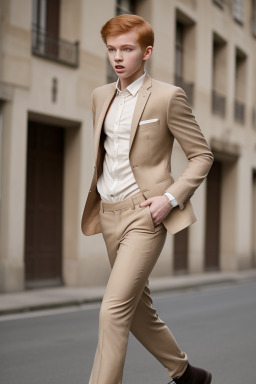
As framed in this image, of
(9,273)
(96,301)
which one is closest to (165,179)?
(96,301)

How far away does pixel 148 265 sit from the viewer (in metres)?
3.47

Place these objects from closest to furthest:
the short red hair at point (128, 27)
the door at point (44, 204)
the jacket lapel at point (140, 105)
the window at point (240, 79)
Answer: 1. the short red hair at point (128, 27)
2. the jacket lapel at point (140, 105)
3. the door at point (44, 204)
4. the window at point (240, 79)

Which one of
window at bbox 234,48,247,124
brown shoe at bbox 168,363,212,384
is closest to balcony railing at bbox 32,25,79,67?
brown shoe at bbox 168,363,212,384

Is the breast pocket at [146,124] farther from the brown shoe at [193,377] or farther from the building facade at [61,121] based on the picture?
the building facade at [61,121]

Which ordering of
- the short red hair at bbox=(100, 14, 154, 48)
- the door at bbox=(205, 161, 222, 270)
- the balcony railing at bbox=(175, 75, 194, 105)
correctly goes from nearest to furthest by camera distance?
1. the short red hair at bbox=(100, 14, 154, 48)
2. the balcony railing at bbox=(175, 75, 194, 105)
3. the door at bbox=(205, 161, 222, 270)

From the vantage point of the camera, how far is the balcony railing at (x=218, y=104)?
21453mm

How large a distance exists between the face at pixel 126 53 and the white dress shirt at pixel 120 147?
14 cm

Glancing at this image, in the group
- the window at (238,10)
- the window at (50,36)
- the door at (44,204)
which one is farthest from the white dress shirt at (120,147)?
the window at (238,10)

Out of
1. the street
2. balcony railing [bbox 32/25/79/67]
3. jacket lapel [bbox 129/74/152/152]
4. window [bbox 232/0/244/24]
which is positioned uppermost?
window [bbox 232/0/244/24]

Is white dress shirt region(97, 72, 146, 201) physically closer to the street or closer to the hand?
the hand

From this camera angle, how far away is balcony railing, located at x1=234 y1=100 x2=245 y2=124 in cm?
2345

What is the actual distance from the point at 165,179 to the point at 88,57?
11.4 metres

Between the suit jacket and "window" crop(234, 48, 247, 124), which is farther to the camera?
"window" crop(234, 48, 247, 124)

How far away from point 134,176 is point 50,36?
10.9 meters
